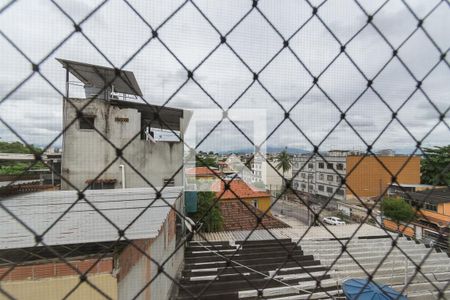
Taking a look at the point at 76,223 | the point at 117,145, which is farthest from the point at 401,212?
the point at 76,223

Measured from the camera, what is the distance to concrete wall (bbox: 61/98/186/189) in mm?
3580

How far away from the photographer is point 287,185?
0.69m

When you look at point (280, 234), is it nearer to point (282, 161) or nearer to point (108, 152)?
point (108, 152)

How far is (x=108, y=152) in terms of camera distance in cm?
316

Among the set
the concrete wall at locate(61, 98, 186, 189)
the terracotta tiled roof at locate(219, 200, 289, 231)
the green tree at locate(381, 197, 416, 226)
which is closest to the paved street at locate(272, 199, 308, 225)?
the terracotta tiled roof at locate(219, 200, 289, 231)

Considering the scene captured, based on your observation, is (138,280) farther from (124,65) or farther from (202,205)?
(202,205)

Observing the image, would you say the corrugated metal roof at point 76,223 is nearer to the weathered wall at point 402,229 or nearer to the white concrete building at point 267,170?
the white concrete building at point 267,170

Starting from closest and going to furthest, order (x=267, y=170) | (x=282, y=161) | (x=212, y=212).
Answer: (x=282, y=161)
(x=267, y=170)
(x=212, y=212)

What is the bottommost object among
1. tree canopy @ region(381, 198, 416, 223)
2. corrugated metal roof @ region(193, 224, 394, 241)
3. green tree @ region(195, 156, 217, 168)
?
corrugated metal roof @ region(193, 224, 394, 241)

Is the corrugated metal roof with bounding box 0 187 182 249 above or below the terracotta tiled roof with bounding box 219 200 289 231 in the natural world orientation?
above

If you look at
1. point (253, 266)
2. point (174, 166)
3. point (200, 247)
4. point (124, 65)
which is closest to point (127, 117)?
→ point (174, 166)

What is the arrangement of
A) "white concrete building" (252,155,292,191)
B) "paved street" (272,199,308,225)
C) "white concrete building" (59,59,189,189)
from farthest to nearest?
1. "paved street" (272,199,308,225)
2. "white concrete building" (59,59,189,189)
3. "white concrete building" (252,155,292,191)

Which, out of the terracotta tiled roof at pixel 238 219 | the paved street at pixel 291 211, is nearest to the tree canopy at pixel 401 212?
the terracotta tiled roof at pixel 238 219

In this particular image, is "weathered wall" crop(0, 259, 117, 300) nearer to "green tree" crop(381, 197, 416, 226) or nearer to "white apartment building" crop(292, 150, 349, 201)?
"white apartment building" crop(292, 150, 349, 201)
